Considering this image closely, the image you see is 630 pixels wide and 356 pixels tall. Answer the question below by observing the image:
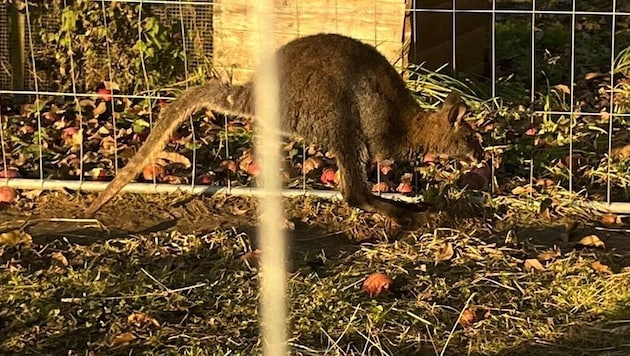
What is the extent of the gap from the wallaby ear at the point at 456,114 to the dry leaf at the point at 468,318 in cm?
142

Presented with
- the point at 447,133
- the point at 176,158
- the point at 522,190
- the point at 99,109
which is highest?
the point at 99,109

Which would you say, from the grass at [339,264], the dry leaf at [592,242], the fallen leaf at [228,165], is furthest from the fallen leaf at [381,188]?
the dry leaf at [592,242]

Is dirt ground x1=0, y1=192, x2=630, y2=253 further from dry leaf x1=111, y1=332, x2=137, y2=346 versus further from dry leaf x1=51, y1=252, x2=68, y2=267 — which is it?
dry leaf x1=111, y1=332, x2=137, y2=346

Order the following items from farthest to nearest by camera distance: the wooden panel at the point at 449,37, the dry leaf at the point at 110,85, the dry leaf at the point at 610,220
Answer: the dry leaf at the point at 110,85 → the wooden panel at the point at 449,37 → the dry leaf at the point at 610,220

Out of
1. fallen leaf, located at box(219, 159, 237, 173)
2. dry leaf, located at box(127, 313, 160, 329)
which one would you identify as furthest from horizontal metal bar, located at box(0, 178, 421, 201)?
dry leaf, located at box(127, 313, 160, 329)

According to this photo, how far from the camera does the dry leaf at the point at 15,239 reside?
4.77 meters

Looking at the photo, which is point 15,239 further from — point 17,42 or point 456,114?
point 17,42

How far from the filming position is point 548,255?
182 inches

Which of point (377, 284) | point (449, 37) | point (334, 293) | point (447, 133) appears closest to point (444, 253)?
point (377, 284)

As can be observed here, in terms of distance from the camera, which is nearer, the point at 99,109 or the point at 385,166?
the point at 385,166

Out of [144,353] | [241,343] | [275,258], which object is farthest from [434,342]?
[275,258]

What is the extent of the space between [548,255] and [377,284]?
29.2 inches

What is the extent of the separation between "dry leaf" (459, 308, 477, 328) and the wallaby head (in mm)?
1371

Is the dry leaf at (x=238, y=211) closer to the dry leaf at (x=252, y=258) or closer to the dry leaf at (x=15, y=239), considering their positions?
the dry leaf at (x=252, y=258)
